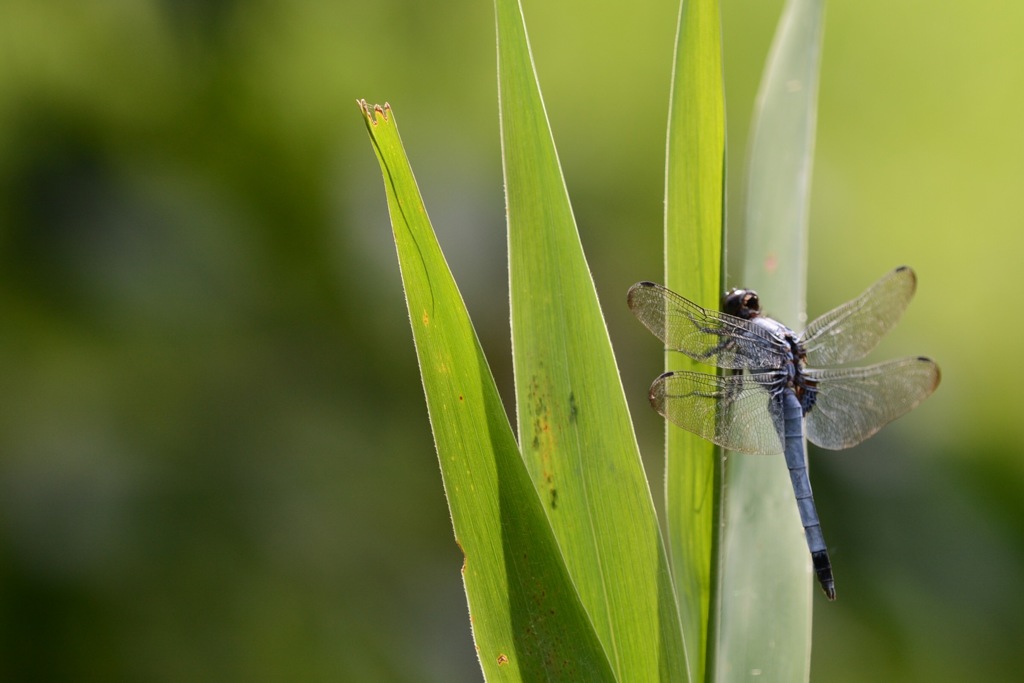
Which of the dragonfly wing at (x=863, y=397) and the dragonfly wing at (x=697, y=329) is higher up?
the dragonfly wing at (x=697, y=329)

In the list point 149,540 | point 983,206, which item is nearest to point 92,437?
point 149,540

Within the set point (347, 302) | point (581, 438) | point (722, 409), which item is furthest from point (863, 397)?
point (347, 302)

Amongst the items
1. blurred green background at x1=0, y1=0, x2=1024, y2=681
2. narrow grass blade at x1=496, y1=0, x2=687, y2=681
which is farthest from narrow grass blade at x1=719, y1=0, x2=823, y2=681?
blurred green background at x1=0, y1=0, x2=1024, y2=681

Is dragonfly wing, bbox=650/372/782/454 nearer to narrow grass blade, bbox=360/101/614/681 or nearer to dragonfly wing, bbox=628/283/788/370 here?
dragonfly wing, bbox=628/283/788/370

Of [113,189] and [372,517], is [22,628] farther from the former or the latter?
[113,189]

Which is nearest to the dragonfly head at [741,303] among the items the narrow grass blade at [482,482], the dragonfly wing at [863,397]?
the dragonfly wing at [863,397]

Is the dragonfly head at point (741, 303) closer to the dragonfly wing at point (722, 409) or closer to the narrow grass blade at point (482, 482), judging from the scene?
the dragonfly wing at point (722, 409)
